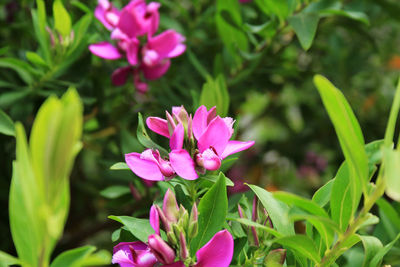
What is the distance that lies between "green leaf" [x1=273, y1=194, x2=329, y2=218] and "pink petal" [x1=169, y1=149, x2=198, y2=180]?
0.40 ft

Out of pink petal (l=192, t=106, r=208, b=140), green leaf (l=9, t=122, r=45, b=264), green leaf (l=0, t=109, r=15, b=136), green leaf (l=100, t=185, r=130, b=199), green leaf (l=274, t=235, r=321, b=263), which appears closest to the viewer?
green leaf (l=9, t=122, r=45, b=264)

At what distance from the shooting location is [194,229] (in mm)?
468

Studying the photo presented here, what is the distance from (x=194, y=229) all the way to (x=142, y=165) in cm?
11

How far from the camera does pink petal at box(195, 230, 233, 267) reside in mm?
467

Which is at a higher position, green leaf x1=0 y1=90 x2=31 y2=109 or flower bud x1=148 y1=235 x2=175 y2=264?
flower bud x1=148 y1=235 x2=175 y2=264

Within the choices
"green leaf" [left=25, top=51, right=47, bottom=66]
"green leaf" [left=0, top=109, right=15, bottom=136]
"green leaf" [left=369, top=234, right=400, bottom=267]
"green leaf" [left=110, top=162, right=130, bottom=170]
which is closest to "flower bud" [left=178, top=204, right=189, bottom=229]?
"green leaf" [left=110, top=162, right=130, bottom=170]

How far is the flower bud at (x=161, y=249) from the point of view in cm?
44

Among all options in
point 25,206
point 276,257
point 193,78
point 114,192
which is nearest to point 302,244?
point 276,257

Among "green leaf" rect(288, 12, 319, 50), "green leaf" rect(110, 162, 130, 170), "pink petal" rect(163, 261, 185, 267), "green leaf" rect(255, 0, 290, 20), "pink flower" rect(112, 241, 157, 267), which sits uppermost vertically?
"green leaf" rect(255, 0, 290, 20)

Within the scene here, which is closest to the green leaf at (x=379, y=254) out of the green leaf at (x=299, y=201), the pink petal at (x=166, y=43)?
the green leaf at (x=299, y=201)

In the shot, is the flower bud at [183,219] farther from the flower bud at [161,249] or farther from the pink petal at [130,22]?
the pink petal at [130,22]

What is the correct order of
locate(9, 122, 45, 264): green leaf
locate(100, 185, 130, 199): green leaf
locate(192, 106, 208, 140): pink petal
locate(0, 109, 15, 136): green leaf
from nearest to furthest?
locate(9, 122, 45, 264): green leaf, locate(192, 106, 208, 140): pink petal, locate(0, 109, 15, 136): green leaf, locate(100, 185, 130, 199): green leaf

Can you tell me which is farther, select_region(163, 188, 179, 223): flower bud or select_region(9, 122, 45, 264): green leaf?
select_region(163, 188, 179, 223): flower bud

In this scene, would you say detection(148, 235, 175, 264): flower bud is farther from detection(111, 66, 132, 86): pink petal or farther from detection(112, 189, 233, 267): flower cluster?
detection(111, 66, 132, 86): pink petal
